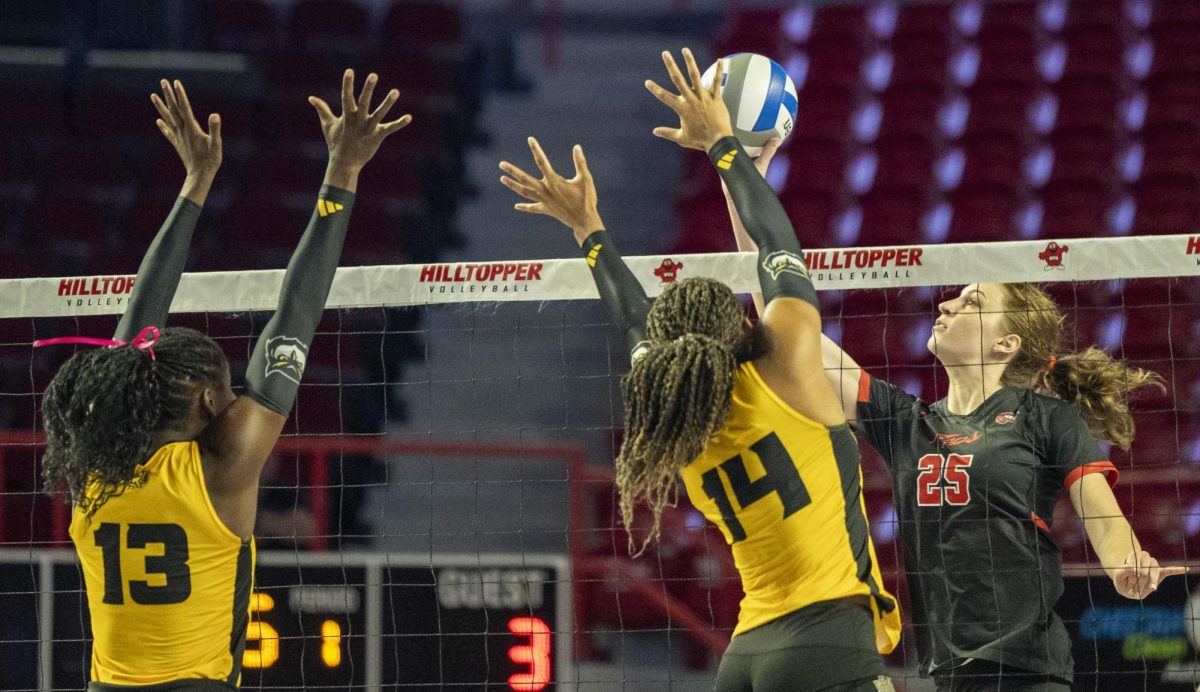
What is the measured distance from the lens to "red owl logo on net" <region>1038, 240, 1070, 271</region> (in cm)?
471

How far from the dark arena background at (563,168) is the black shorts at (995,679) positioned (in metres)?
3.23

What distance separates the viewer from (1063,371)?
4730 mm

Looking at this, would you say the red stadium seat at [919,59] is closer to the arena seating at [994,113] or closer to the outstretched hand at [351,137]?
the arena seating at [994,113]

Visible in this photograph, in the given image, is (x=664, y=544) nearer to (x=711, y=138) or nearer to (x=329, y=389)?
(x=329, y=389)

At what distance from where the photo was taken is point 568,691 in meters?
6.53

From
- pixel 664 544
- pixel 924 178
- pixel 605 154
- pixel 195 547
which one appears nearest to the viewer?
pixel 195 547

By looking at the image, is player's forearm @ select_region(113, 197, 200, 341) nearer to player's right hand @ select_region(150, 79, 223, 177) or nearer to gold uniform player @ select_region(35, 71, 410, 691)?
player's right hand @ select_region(150, 79, 223, 177)

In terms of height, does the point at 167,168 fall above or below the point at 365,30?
below

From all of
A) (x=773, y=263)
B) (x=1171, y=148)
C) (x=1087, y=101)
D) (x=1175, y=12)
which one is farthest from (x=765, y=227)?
(x=1175, y=12)

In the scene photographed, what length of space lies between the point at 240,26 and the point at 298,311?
376 inches

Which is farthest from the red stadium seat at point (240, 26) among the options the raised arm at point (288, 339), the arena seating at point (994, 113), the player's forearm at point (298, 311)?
the player's forearm at point (298, 311)

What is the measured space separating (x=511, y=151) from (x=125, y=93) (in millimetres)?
3124

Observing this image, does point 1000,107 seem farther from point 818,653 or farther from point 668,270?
point 818,653

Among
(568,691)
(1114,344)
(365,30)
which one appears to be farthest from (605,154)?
(568,691)
